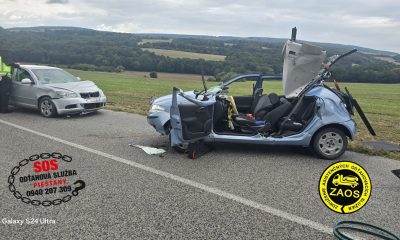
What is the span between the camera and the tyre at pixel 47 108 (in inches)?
425

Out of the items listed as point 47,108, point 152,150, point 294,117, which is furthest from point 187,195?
point 47,108

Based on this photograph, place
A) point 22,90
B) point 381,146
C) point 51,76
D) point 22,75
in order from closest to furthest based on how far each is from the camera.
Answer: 1. point 381,146
2. point 22,90
3. point 22,75
4. point 51,76

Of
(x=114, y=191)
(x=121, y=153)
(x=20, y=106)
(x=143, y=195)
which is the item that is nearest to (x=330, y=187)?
(x=143, y=195)

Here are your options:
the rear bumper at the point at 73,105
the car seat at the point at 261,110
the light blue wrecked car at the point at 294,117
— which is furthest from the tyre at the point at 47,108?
the car seat at the point at 261,110

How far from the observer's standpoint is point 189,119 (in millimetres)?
6441

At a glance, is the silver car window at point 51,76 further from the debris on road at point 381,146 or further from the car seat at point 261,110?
the debris on road at point 381,146

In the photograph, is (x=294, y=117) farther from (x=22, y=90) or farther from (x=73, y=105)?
(x=22, y=90)

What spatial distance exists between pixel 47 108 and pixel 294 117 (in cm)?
729

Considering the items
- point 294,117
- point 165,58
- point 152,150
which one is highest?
point 165,58

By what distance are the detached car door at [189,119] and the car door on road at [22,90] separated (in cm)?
644

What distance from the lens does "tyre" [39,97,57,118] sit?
10.8m

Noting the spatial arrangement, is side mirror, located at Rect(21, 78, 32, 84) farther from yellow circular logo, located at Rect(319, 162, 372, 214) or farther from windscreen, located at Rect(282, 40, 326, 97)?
yellow circular logo, located at Rect(319, 162, 372, 214)

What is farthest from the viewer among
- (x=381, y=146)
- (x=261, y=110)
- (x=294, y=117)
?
(x=381, y=146)

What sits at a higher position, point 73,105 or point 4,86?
point 4,86
